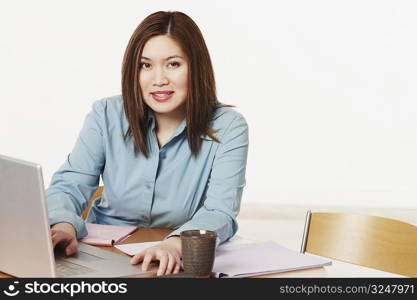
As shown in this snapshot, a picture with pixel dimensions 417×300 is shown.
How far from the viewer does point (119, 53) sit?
577 centimetres

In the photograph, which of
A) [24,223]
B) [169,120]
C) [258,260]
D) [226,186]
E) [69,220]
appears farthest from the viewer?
[169,120]

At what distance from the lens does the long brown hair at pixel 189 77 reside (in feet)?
6.38

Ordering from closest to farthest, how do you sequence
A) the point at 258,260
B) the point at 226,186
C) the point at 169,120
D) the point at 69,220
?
1. the point at 258,260
2. the point at 69,220
3. the point at 226,186
4. the point at 169,120

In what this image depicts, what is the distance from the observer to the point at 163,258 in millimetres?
1348

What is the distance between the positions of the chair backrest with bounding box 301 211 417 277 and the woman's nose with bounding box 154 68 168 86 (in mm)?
573

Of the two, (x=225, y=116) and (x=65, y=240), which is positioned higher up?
(x=225, y=116)

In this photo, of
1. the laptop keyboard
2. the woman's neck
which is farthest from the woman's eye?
the laptop keyboard

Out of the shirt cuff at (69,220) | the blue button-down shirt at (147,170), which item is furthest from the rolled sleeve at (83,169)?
the shirt cuff at (69,220)

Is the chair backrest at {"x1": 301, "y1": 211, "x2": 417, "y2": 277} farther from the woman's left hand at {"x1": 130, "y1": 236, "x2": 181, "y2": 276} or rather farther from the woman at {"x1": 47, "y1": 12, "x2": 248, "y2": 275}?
the woman's left hand at {"x1": 130, "y1": 236, "x2": 181, "y2": 276}

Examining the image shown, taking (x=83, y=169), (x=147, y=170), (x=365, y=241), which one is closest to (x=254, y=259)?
(x=365, y=241)

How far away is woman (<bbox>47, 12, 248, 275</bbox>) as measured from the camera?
1935 millimetres

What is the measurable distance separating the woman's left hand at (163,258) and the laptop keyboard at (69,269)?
10 centimetres

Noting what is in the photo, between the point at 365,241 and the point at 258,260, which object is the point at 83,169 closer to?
the point at 258,260

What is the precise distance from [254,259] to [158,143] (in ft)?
2.19
